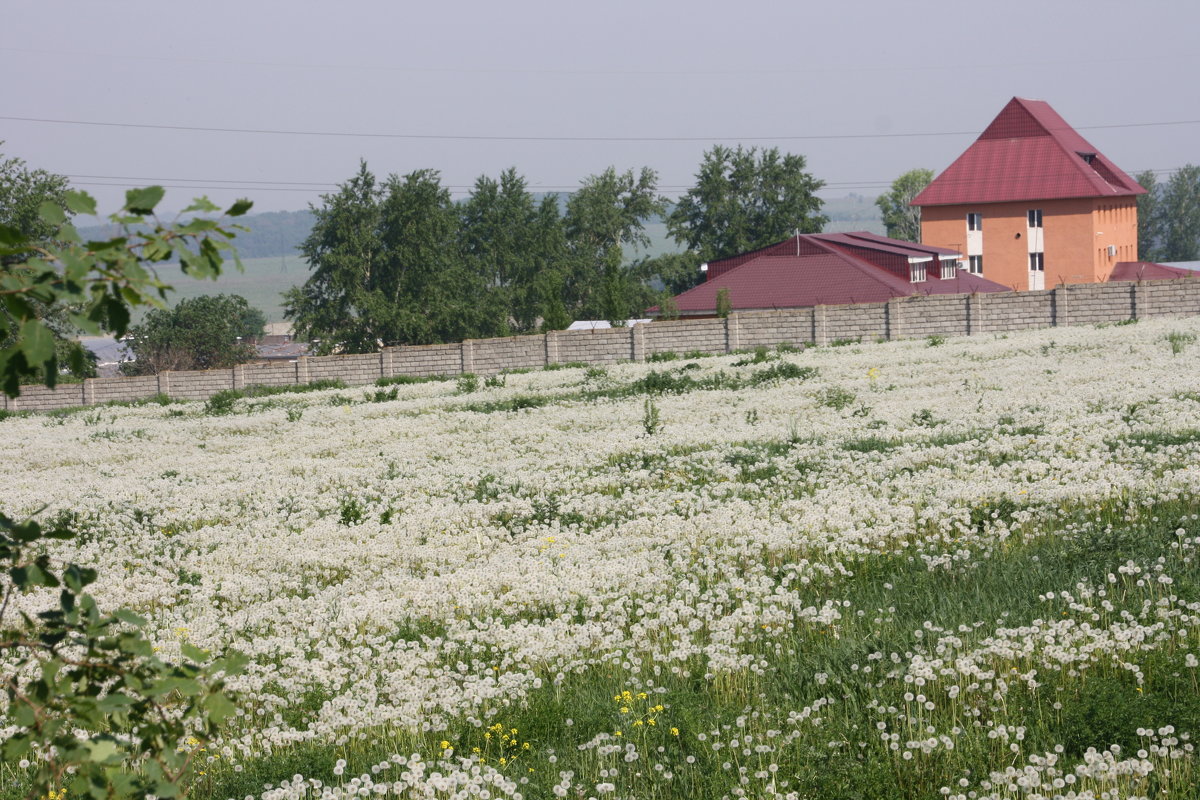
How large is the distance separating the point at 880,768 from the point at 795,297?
66204mm

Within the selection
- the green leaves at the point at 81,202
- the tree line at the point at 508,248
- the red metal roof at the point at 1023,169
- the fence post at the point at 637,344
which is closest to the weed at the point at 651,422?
the green leaves at the point at 81,202

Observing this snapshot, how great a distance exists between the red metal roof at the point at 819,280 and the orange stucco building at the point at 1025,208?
1125 centimetres

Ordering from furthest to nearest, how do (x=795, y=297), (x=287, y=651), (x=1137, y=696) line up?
(x=795, y=297), (x=287, y=651), (x=1137, y=696)

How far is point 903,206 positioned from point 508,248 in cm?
7225

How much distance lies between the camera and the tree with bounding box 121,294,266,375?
11221 cm

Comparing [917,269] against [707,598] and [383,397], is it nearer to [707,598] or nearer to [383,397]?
[383,397]

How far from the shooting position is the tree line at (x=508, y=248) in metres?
83.3

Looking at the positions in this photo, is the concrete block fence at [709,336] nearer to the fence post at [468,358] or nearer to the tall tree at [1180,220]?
the fence post at [468,358]

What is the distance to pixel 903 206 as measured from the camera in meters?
161

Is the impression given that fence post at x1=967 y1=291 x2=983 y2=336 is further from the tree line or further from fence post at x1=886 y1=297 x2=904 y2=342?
the tree line

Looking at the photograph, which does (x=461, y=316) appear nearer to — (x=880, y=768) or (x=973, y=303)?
(x=973, y=303)

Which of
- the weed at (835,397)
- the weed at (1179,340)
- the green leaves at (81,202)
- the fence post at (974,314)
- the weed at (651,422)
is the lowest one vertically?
the weed at (651,422)

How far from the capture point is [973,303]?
41.3 meters

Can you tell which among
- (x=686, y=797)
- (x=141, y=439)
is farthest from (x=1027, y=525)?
(x=141, y=439)
